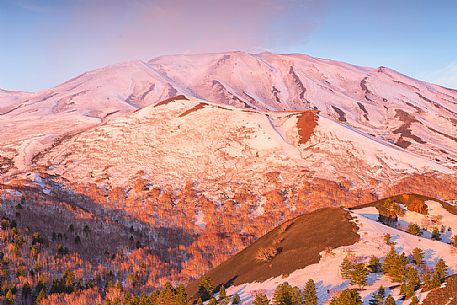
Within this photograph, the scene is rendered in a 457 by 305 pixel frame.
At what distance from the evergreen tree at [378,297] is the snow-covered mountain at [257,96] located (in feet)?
178

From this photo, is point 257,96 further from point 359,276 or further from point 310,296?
point 310,296

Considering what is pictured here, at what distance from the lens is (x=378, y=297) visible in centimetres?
1474

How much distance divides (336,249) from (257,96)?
407ft

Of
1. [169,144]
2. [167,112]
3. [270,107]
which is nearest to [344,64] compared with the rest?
[270,107]

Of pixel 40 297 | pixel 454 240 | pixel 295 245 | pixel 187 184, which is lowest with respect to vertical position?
pixel 40 297

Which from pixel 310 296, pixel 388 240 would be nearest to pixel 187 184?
pixel 388 240

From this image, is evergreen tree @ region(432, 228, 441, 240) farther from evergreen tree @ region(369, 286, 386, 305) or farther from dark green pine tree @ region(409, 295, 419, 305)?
dark green pine tree @ region(409, 295, 419, 305)

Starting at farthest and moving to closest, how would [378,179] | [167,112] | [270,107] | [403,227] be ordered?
[270,107] < [167,112] < [378,179] < [403,227]

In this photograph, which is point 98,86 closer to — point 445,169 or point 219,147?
point 219,147

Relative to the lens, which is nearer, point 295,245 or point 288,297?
point 288,297

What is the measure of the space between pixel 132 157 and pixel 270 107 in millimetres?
76657

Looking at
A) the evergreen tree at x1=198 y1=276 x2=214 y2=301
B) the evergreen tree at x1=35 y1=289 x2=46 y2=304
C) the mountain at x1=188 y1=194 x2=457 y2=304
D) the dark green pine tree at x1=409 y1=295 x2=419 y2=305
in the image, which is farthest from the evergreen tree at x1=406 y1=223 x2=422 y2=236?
the evergreen tree at x1=35 y1=289 x2=46 y2=304

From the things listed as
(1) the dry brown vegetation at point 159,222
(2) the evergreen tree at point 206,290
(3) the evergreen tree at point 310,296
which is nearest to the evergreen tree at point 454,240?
(1) the dry brown vegetation at point 159,222

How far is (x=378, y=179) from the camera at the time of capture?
5072cm
